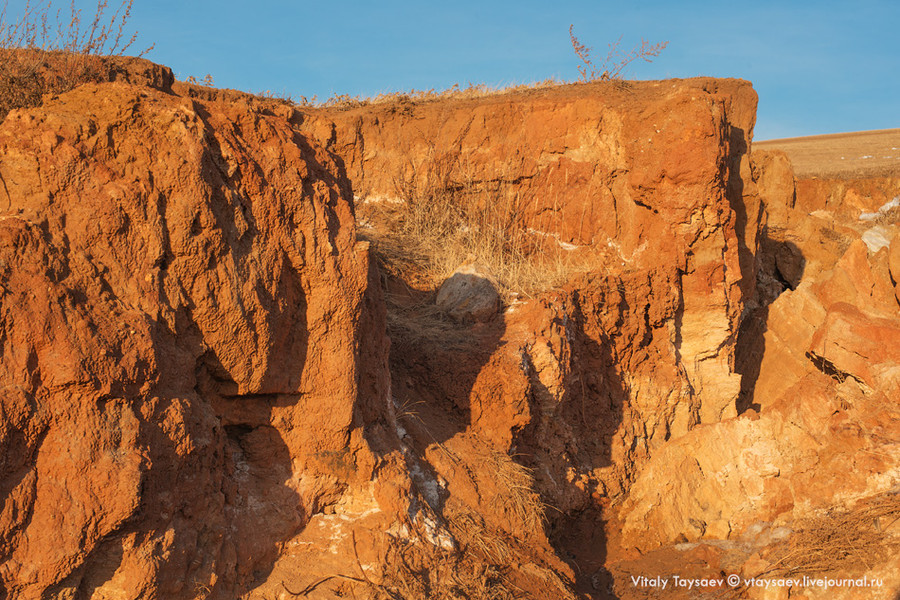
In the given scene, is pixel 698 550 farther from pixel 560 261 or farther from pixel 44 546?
pixel 44 546

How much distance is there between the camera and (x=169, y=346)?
140 inches

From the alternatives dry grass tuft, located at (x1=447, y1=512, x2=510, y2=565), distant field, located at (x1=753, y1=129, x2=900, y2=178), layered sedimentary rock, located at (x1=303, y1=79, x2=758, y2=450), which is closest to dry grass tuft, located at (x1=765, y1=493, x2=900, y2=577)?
dry grass tuft, located at (x1=447, y1=512, x2=510, y2=565)

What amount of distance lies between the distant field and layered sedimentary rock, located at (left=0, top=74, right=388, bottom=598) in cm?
2029

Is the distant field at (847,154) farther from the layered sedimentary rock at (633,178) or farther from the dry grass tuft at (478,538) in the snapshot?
the dry grass tuft at (478,538)

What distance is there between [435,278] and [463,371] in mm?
1717

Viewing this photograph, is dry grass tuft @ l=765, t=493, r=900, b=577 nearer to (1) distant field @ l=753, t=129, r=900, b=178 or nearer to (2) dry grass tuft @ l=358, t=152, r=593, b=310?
(2) dry grass tuft @ l=358, t=152, r=593, b=310

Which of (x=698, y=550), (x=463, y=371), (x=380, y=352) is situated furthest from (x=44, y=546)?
(x=698, y=550)

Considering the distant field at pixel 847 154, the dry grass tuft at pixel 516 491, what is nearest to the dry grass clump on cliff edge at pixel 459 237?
the dry grass tuft at pixel 516 491

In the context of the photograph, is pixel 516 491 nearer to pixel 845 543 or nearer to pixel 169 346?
pixel 845 543

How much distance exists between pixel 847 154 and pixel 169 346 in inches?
1240

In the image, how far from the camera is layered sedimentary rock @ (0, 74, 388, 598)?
3.01 m

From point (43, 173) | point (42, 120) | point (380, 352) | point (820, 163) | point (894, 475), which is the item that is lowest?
point (894, 475)

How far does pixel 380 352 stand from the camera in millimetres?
4961

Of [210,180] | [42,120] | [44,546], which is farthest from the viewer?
[210,180]
